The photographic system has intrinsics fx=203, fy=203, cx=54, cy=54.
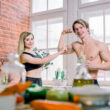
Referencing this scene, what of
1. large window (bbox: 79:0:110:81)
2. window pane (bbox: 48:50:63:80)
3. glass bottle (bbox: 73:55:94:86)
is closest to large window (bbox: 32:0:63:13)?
large window (bbox: 79:0:110:81)

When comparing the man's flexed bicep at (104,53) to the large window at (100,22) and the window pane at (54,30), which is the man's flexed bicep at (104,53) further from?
the window pane at (54,30)

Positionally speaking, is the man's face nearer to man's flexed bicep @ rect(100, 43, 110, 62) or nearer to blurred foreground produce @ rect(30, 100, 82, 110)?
man's flexed bicep @ rect(100, 43, 110, 62)

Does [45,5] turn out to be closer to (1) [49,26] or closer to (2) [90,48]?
(1) [49,26]

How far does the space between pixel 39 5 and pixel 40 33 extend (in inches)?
23.2

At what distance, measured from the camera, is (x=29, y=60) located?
2.46m

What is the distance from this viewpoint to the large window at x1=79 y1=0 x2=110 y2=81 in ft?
11.0

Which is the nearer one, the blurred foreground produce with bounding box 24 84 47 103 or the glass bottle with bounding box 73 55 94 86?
the blurred foreground produce with bounding box 24 84 47 103

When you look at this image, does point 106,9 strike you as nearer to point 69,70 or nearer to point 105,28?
point 105,28

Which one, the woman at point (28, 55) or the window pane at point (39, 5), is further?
the window pane at point (39, 5)

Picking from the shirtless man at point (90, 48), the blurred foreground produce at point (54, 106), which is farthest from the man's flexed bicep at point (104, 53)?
the blurred foreground produce at point (54, 106)

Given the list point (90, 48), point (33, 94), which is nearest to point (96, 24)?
point (90, 48)

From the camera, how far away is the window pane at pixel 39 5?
4.13 meters

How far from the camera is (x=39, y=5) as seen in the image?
4.21m

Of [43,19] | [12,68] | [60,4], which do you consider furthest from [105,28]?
[12,68]
